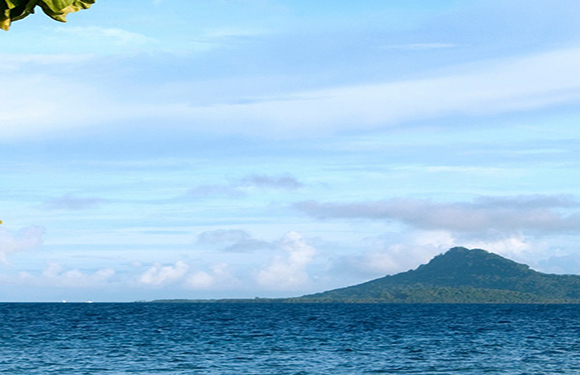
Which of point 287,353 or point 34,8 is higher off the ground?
point 34,8

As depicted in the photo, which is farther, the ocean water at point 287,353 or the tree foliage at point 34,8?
the ocean water at point 287,353

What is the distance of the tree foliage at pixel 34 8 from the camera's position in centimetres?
534

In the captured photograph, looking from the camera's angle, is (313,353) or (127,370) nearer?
(127,370)

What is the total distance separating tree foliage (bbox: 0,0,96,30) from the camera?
5340 millimetres

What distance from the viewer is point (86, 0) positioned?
215 inches

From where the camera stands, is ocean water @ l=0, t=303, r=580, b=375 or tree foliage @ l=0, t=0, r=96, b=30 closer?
tree foliage @ l=0, t=0, r=96, b=30

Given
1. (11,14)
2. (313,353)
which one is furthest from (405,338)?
(11,14)

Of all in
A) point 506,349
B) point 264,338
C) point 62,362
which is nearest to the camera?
point 62,362

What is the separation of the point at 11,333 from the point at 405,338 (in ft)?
151

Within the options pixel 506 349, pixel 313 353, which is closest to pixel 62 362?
pixel 313 353

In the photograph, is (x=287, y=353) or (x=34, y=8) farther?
(x=287, y=353)

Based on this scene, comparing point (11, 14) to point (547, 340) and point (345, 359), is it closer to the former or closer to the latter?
point (345, 359)

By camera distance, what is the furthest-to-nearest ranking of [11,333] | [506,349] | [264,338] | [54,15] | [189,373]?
[11,333], [264,338], [506,349], [189,373], [54,15]

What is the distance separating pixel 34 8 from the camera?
546 centimetres
